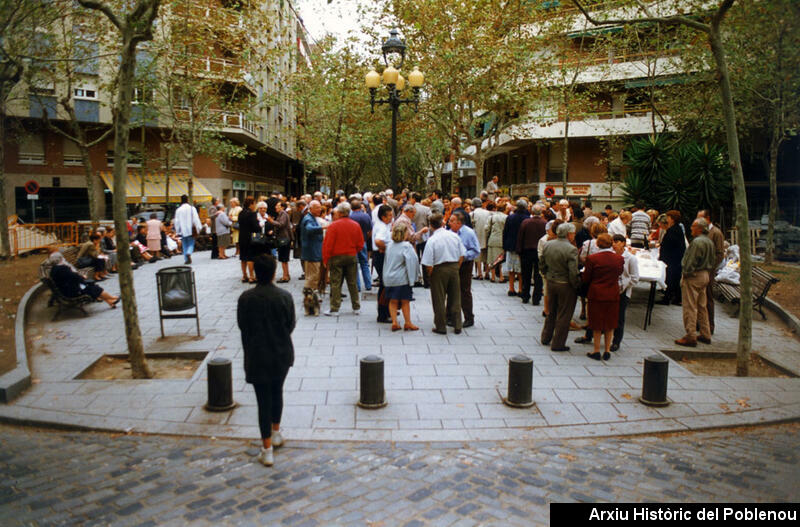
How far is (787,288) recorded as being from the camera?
45.5ft

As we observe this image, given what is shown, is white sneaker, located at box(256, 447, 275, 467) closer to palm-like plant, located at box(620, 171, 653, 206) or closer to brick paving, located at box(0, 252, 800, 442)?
brick paving, located at box(0, 252, 800, 442)

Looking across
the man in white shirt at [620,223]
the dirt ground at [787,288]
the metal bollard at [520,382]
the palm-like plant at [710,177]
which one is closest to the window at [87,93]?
the man in white shirt at [620,223]

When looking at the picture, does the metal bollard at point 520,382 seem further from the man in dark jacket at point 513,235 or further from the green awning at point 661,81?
the green awning at point 661,81

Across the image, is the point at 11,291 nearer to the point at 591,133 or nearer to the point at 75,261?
the point at 75,261

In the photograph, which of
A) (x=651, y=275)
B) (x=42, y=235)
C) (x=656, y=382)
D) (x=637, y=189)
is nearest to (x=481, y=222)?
(x=651, y=275)

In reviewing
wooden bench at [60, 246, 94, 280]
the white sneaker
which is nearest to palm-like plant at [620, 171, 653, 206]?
wooden bench at [60, 246, 94, 280]

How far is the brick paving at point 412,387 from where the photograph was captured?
Answer: 5.81 meters

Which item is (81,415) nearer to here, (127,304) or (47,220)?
(127,304)

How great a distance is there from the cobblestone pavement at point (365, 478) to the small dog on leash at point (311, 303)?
15.8 ft

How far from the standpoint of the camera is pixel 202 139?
28.8 meters

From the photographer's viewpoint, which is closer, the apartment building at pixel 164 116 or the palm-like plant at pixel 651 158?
the palm-like plant at pixel 651 158

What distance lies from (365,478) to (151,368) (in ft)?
13.8

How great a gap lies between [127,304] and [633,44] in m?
23.1

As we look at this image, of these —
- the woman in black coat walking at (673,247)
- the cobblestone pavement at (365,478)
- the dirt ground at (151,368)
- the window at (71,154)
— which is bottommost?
the cobblestone pavement at (365,478)
